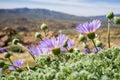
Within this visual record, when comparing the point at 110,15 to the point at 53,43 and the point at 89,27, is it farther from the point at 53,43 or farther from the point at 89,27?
the point at 53,43

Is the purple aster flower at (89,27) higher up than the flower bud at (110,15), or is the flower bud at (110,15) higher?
the flower bud at (110,15)

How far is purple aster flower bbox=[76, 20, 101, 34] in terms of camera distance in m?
3.22

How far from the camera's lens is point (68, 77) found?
2057 millimetres

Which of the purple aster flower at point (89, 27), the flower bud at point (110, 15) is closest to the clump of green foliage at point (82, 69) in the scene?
the purple aster flower at point (89, 27)

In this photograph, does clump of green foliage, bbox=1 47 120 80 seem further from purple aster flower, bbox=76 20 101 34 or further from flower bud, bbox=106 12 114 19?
flower bud, bbox=106 12 114 19

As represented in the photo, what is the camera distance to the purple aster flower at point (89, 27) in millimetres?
3225

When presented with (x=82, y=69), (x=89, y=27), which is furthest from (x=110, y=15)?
(x=82, y=69)

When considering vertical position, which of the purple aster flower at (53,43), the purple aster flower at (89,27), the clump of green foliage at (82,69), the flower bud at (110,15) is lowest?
the clump of green foliage at (82,69)

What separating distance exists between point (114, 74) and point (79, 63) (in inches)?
9.3

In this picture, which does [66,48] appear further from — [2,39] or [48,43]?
[2,39]

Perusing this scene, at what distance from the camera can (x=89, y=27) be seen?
3258 mm

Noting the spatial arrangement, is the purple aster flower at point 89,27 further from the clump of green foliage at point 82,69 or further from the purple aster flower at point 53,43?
the clump of green foliage at point 82,69

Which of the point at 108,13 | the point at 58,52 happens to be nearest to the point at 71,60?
the point at 58,52

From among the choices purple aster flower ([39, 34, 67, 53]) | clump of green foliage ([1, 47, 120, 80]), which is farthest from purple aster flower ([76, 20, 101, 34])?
clump of green foliage ([1, 47, 120, 80])
